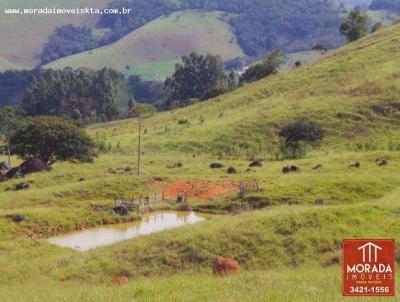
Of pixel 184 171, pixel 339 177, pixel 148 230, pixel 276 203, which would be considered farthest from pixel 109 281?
pixel 184 171

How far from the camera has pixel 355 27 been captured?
124812 mm

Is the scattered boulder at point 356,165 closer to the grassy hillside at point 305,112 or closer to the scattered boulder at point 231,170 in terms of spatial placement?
the scattered boulder at point 231,170

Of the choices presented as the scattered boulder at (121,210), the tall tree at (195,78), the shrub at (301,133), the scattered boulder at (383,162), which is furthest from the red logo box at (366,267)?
the tall tree at (195,78)

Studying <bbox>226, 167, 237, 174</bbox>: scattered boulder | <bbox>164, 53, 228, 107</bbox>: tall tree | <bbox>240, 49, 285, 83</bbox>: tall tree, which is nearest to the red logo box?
<bbox>226, 167, 237, 174</bbox>: scattered boulder

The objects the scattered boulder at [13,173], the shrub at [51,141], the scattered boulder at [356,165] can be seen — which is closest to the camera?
the scattered boulder at [356,165]

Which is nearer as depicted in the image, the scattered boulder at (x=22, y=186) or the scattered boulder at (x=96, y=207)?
the scattered boulder at (x=96, y=207)

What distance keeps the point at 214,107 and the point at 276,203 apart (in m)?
54.6

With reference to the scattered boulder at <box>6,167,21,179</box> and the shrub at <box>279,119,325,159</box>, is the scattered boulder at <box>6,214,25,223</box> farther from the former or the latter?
the shrub at <box>279,119,325,159</box>

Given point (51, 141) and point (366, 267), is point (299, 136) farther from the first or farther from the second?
point (366, 267)

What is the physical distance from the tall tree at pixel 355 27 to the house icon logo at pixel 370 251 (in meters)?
118

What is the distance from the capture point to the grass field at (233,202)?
17094 millimetres

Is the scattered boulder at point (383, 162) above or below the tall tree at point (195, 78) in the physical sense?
below

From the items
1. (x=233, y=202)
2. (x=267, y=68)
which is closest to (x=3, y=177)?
(x=233, y=202)

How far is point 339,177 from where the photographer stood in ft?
138
